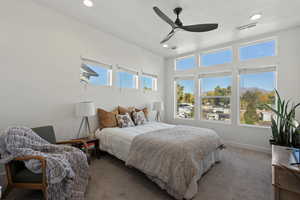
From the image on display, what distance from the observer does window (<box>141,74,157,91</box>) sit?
4.39 meters

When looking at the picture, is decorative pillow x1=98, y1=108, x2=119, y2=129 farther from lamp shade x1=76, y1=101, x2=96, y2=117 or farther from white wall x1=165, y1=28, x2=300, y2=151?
white wall x1=165, y1=28, x2=300, y2=151

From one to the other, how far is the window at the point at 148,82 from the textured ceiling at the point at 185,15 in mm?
1364

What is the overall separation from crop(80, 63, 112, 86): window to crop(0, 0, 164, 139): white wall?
0.15m

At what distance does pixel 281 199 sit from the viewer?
1.19 meters

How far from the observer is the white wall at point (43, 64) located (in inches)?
82.6

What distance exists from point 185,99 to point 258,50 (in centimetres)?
249

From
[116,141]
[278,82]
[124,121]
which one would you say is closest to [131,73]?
[124,121]

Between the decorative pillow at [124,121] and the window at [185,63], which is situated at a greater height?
the window at [185,63]

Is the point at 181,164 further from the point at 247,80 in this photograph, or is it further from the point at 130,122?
the point at 247,80

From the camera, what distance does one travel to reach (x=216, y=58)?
13.4ft

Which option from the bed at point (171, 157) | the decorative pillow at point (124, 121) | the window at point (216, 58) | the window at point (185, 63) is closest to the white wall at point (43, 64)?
the decorative pillow at point (124, 121)

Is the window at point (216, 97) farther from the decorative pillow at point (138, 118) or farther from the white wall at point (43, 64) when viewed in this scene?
the white wall at point (43, 64)

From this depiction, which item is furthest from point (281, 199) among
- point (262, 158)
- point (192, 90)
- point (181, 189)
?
point (192, 90)

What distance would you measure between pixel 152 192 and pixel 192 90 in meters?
3.58
